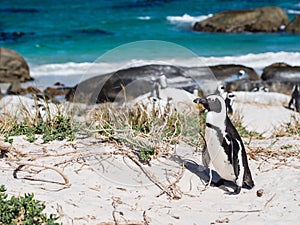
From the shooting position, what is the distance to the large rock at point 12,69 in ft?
57.8

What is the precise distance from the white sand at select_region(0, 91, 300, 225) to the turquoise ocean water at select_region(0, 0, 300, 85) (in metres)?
14.4

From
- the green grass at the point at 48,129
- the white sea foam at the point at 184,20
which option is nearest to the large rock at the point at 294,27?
the white sea foam at the point at 184,20

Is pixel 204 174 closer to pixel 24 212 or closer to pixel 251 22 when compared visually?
pixel 24 212

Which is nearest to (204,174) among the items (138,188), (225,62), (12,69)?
(138,188)

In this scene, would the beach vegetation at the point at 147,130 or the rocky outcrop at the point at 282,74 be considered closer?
the beach vegetation at the point at 147,130

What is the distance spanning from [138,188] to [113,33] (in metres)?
22.9

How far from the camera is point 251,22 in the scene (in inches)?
1017

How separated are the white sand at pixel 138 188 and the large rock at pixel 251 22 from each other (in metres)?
21.1

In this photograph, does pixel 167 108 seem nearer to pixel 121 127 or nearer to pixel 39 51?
pixel 121 127

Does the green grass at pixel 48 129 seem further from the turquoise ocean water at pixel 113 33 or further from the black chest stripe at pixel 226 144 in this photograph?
the turquoise ocean water at pixel 113 33

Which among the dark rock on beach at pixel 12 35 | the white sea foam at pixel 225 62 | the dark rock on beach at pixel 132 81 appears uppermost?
the dark rock on beach at pixel 132 81

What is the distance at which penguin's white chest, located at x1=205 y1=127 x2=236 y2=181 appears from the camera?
4270 millimetres

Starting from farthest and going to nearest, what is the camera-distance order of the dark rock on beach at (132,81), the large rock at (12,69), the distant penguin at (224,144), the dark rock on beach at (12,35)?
the dark rock on beach at (12,35)
the large rock at (12,69)
the dark rock on beach at (132,81)
the distant penguin at (224,144)

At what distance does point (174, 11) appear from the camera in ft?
106
